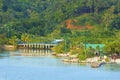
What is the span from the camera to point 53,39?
69.8 m

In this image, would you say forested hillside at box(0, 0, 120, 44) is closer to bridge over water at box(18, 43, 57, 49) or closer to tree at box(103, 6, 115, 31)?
tree at box(103, 6, 115, 31)

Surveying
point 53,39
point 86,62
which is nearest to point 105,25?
point 53,39

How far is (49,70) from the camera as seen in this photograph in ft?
153

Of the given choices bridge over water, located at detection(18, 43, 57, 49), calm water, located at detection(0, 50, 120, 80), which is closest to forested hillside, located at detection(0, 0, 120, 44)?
bridge over water, located at detection(18, 43, 57, 49)

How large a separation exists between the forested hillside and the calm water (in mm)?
17304

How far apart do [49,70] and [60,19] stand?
107 feet

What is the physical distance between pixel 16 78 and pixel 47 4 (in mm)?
45280

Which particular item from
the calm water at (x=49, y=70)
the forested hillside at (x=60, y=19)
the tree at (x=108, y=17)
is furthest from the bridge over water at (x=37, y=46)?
the calm water at (x=49, y=70)

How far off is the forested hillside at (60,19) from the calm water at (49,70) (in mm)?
17304

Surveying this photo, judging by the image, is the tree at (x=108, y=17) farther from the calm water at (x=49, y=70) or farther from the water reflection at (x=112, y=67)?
the water reflection at (x=112, y=67)

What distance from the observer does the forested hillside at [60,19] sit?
2894 inches

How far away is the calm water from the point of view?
43.5 metres

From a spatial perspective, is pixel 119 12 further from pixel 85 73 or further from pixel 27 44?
pixel 85 73

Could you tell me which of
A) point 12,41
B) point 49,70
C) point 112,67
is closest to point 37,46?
point 12,41
